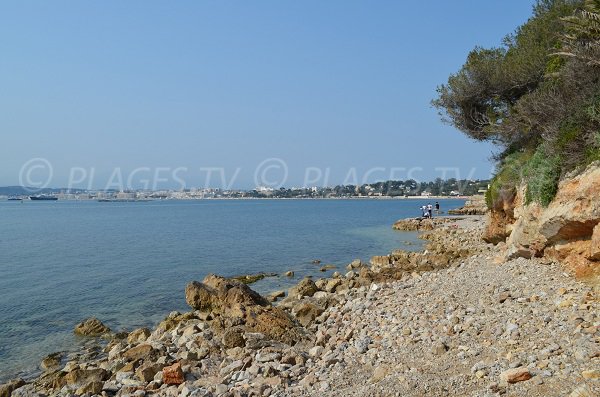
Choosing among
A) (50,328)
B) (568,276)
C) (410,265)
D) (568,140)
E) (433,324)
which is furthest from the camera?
(410,265)

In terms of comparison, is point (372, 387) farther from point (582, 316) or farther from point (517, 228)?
point (517, 228)

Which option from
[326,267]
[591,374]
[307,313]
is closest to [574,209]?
Result: [591,374]

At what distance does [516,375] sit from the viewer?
645cm

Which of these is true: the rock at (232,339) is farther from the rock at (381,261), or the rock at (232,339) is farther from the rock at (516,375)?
the rock at (381,261)

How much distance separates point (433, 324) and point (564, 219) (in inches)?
176

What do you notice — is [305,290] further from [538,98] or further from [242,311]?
[538,98]

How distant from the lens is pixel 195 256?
34438mm

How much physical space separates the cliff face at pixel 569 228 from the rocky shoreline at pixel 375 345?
45 cm

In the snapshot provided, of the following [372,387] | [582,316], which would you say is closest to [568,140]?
[582,316]

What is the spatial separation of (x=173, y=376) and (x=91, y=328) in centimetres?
708

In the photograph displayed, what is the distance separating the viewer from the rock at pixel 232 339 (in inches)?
468

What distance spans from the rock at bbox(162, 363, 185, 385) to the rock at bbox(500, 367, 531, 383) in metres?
6.45

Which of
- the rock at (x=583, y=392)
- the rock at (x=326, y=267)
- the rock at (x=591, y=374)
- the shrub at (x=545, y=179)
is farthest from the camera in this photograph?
the rock at (x=326, y=267)

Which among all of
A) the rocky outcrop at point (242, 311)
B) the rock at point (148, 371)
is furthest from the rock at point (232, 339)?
the rock at point (148, 371)
